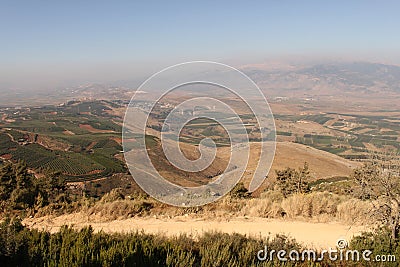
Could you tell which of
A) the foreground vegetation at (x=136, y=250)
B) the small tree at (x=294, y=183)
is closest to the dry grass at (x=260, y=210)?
the foreground vegetation at (x=136, y=250)

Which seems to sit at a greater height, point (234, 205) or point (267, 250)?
point (267, 250)

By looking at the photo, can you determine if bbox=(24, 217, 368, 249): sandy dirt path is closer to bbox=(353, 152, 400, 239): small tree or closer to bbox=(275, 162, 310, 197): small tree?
bbox=(353, 152, 400, 239): small tree

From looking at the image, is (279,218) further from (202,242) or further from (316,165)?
(316,165)

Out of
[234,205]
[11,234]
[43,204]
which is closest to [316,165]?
[234,205]

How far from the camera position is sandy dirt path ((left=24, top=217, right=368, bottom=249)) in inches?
313

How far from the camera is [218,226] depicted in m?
8.72

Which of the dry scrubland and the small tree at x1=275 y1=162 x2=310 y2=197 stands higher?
the dry scrubland

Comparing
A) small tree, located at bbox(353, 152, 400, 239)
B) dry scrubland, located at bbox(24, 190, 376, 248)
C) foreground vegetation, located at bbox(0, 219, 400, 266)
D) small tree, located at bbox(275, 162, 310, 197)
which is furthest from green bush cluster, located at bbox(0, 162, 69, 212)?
small tree, located at bbox(275, 162, 310, 197)

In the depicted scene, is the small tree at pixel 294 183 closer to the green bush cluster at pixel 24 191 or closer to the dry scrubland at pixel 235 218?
the dry scrubland at pixel 235 218

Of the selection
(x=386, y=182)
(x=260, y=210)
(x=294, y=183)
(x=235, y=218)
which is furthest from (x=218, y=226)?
(x=294, y=183)

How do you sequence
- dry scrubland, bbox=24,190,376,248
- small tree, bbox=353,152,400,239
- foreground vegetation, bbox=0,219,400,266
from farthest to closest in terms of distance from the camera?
dry scrubland, bbox=24,190,376,248 → small tree, bbox=353,152,400,239 → foreground vegetation, bbox=0,219,400,266

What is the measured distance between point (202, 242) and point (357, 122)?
157 m

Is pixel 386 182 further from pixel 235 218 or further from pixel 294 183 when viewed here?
pixel 294 183

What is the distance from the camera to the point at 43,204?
1045 cm
